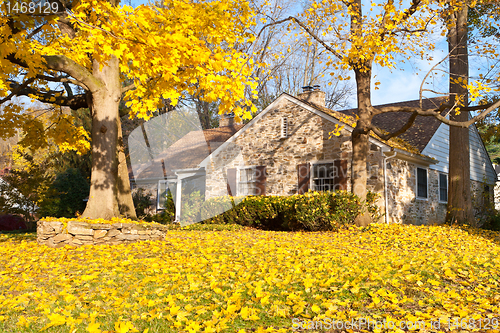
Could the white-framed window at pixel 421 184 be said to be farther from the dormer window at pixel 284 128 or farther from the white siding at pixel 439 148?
the dormer window at pixel 284 128

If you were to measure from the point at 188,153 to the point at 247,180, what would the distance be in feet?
18.0

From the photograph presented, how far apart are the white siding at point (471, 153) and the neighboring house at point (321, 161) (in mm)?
43

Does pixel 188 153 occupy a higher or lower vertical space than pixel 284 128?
lower

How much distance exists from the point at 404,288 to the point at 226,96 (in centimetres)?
417

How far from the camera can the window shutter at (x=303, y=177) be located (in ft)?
46.4

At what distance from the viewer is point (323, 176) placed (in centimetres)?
1394

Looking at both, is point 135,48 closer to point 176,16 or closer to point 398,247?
point 176,16

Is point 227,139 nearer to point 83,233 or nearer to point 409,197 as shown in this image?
point 409,197

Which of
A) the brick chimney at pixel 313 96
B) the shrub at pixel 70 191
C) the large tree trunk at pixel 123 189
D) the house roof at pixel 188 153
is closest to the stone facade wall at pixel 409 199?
the brick chimney at pixel 313 96

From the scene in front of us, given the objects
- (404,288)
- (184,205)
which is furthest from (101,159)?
(184,205)

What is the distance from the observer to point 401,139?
50.0 ft

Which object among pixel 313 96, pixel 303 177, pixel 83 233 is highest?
pixel 313 96

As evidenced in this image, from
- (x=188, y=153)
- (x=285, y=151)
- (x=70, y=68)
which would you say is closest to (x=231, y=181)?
(x=285, y=151)

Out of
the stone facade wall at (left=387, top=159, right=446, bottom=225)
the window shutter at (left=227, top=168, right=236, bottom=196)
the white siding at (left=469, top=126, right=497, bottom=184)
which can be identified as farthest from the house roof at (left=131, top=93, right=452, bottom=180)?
the white siding at (left=469, top=126, right=497, bottom=184)
